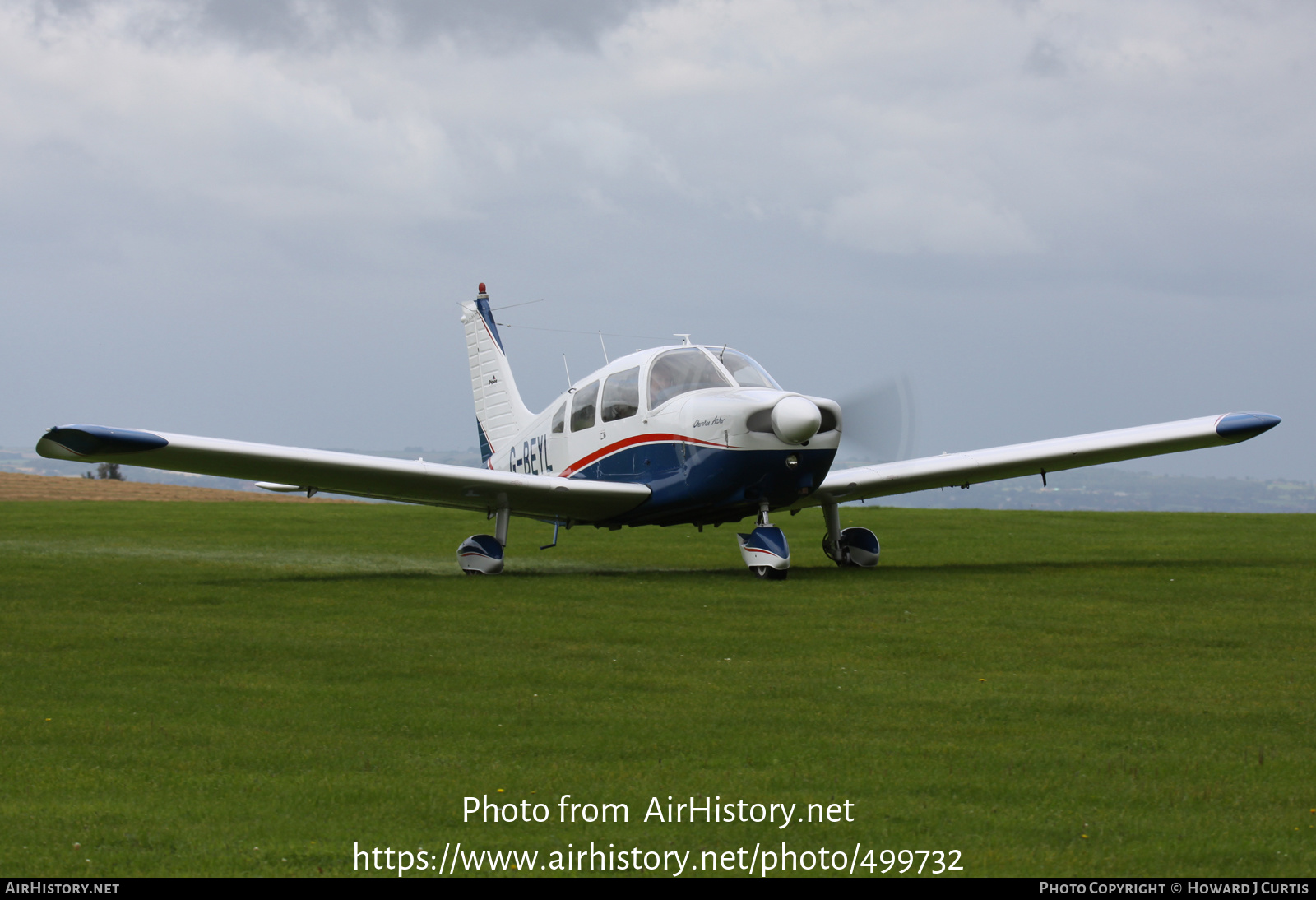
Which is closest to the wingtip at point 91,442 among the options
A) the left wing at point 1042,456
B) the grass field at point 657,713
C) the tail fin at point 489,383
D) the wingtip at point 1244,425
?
the grass field at point 657,713

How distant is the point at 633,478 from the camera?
53.8 ft

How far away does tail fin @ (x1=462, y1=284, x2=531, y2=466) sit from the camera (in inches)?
891

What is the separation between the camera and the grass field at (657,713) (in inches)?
198

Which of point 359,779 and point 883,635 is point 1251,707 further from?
point 359,779

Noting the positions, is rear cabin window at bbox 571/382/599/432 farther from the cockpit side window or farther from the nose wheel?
the nose wheel

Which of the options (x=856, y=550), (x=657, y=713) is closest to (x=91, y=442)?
(x=657, y=713)

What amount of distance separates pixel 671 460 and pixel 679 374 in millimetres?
1075

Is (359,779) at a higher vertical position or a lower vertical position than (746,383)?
lower

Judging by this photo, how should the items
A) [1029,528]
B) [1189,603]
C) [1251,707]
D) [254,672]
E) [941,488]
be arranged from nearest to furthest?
[1251,707] → [254,672] → [1189,603] → [941,488] → [1029,528]

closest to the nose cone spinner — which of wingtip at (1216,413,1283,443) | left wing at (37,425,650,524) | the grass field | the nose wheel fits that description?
the nose wheel

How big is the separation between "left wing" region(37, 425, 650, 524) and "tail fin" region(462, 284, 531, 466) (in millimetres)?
5345

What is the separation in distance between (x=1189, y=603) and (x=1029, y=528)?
12.5m

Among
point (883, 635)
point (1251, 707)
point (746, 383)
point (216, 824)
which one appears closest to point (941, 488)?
point (746, 383)
